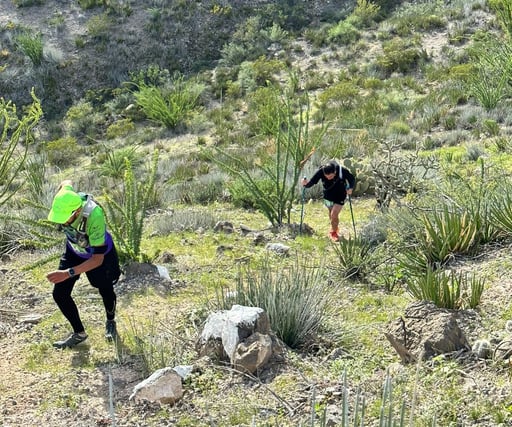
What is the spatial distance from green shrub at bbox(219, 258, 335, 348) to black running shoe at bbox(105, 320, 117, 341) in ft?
3.10

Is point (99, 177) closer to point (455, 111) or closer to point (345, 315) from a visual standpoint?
point (455, 111)

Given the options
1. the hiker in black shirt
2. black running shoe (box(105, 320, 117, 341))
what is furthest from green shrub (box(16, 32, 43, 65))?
black running shoe (box(105, 320, 117, 341))

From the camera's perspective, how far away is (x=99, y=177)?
1415 cm

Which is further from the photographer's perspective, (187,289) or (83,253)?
(187,289)

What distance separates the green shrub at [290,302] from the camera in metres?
5.04

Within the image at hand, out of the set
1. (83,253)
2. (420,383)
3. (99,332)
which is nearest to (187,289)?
(99,332)

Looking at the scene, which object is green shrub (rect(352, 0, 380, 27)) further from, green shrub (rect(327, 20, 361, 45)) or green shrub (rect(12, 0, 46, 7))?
green shrub (rect(12, 0, 46, 7))

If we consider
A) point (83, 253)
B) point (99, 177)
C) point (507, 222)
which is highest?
point (83, 253)

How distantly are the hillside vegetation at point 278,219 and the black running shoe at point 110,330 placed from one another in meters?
0.12

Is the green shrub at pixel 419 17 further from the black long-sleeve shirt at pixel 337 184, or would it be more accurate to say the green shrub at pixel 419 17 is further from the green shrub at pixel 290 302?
the green shrub at pixel 290 302

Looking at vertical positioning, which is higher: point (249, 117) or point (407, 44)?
point (407, 44)

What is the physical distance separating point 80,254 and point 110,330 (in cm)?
73

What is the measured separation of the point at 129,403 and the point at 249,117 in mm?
14776

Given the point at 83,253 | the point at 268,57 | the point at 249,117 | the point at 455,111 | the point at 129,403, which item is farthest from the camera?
the point at 268,57
